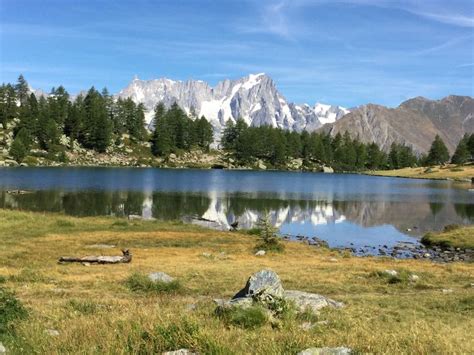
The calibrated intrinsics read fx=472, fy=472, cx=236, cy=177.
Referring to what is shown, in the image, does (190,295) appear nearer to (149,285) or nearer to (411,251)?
(149,285)

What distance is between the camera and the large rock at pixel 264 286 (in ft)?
42.9

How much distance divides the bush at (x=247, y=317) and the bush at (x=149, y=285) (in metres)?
8.95

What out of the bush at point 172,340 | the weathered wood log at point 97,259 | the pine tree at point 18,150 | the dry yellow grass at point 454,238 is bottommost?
the dry yellow grass at point 454,238

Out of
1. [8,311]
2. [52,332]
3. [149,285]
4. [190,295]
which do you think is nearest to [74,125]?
[149,285]

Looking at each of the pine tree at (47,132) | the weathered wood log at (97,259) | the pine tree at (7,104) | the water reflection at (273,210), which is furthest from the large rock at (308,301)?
the pine tree at (7,104)

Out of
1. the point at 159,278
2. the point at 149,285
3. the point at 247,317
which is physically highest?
the point at 247,317

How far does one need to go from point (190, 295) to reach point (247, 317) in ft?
30.6

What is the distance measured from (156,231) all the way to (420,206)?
6083 centimetres

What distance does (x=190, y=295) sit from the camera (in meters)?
20.0

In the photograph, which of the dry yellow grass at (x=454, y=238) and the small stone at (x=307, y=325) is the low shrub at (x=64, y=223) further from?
the dry yellow grass at (x=454, y=238)

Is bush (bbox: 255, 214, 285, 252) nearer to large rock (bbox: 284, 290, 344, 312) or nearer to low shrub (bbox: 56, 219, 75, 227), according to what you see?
low shrub (bbox: 56, 219, 75, 227)

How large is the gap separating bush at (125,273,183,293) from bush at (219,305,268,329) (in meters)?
8.95

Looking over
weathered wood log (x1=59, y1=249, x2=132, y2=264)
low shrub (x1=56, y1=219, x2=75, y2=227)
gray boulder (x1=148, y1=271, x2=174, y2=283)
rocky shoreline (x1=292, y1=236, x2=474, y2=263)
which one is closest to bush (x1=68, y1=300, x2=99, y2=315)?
gray boulder (x1=148, y1=271, x2=174, y2=283)

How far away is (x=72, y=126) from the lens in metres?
196
